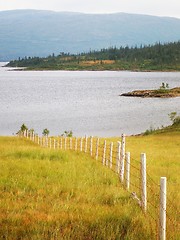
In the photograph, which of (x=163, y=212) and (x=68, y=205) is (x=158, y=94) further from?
(x=163, y=212)

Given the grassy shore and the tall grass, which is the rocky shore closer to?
the grassy shore

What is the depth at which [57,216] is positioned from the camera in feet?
29.6

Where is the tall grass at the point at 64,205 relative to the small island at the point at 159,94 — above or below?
above

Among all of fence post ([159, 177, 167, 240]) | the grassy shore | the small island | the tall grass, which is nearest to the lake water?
the small island

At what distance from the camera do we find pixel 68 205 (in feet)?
32.9

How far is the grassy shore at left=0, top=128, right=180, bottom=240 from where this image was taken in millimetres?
8117

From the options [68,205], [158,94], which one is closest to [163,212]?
[68,205]

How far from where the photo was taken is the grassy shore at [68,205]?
26.6 ft

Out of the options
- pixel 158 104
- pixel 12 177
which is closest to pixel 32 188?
pixel 12 177

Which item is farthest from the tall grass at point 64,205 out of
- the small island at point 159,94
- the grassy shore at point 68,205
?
the small island at point 159,94

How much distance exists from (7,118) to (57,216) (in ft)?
284

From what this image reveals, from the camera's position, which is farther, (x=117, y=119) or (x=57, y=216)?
(x=117, y=119)

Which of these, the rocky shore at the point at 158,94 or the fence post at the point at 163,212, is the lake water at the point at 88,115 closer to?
the rocky shore at the point at 158,94

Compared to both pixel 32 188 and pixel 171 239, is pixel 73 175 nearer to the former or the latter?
pixel 32 188
